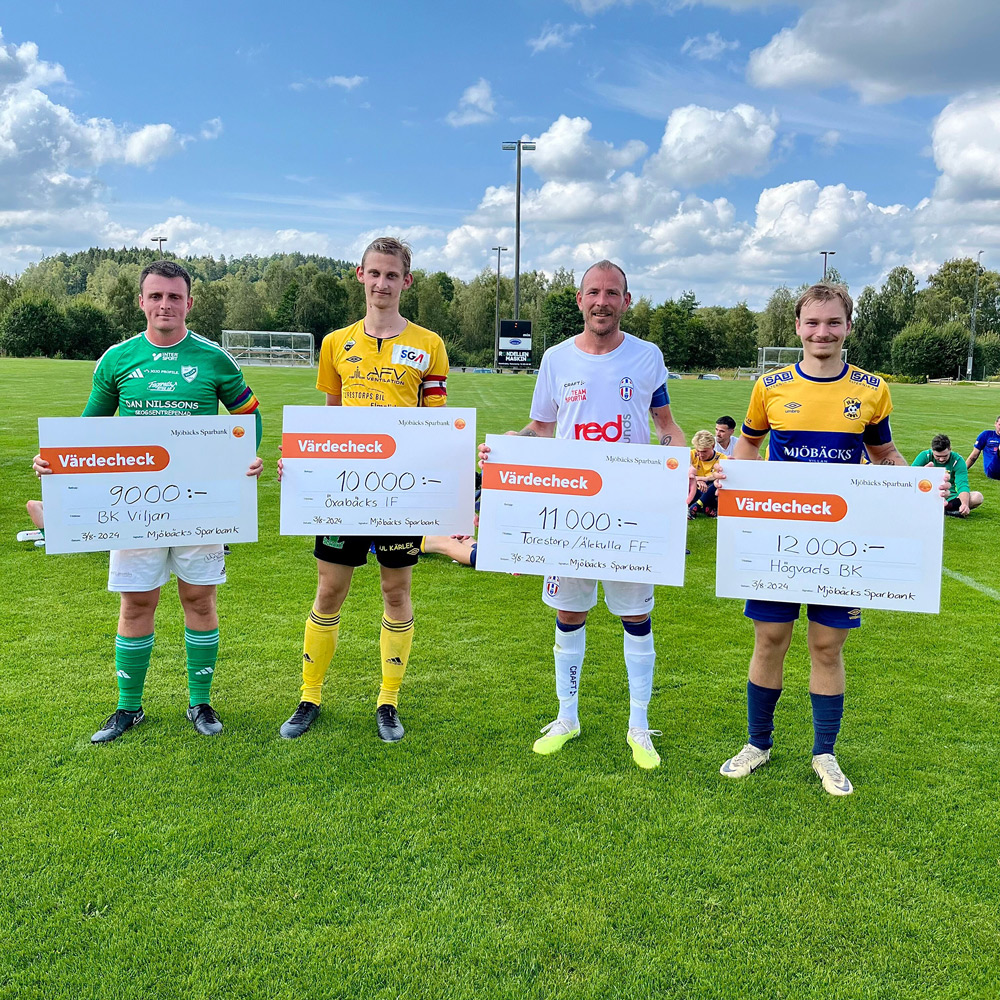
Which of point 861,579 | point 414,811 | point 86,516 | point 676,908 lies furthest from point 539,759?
point 86,516

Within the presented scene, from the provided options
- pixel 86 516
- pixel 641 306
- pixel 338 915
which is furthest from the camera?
pixel 641 306

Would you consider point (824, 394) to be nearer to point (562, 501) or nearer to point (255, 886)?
point (562, 501)

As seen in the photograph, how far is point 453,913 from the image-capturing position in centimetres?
254

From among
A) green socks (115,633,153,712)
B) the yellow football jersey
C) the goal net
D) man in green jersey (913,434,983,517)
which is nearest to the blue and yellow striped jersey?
the yellow football jersey

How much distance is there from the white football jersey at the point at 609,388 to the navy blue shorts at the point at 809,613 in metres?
0.91

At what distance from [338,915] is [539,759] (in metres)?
1.27

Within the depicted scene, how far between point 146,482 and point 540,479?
1841 millimetres

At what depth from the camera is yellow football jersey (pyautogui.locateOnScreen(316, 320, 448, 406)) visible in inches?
143

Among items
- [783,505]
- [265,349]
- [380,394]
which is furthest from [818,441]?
[265,349]

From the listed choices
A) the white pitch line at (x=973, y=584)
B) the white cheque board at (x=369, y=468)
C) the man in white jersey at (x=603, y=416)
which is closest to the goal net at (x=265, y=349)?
the white pitch line at (x=973, y=584)

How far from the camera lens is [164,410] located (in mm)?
3576

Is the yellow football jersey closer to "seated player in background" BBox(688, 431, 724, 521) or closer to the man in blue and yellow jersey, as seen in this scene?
the man in blue and yellow jersey

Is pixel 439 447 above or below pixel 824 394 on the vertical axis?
below

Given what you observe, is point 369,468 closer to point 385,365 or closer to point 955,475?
point 385,365
